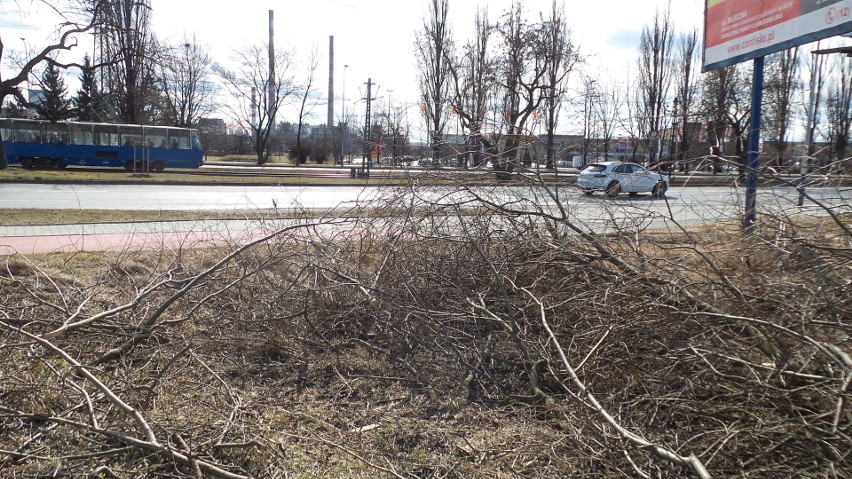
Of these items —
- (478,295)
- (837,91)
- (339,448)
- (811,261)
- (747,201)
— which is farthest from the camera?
(837,91)

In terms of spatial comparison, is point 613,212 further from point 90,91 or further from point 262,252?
point 90,91

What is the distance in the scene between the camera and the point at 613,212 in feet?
18.6

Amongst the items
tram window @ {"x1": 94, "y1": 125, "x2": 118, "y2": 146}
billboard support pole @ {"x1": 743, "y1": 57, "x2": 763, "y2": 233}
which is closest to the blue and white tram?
tram window @ {"x1": 94, "y1": 125, "x2": 118, "y2": 146}

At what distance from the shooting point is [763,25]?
958 centimetres

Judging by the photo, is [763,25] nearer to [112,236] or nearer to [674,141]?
[674,141]

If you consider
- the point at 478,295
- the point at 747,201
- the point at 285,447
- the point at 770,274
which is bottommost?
the point at 285,447

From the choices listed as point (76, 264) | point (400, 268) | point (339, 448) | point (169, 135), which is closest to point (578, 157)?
point (400, 268)

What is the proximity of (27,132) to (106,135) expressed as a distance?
3.45m

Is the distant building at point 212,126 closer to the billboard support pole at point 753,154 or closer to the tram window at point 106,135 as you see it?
the tram window at point 106,135

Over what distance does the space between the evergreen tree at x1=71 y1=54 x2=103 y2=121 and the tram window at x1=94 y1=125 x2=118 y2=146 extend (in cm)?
125

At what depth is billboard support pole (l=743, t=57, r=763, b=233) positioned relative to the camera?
16.4 feet

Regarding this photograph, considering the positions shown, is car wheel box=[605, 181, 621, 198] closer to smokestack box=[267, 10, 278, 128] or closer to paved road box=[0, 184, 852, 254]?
paved road box=[0, 184, 852, 254]

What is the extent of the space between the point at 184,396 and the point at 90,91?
47101 millimetres

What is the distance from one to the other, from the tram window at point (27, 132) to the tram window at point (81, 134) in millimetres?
1449
